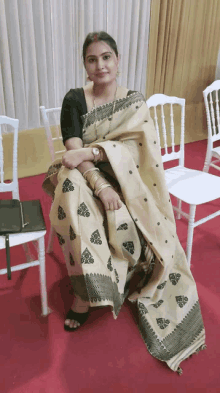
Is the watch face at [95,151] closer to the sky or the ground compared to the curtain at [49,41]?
closer to the ground

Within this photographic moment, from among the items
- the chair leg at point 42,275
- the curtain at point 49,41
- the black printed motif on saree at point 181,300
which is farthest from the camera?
the curtain at point 49,41

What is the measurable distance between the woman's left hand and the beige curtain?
2182 mm

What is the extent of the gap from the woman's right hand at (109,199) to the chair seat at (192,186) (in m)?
0.46

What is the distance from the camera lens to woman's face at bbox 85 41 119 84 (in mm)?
1234

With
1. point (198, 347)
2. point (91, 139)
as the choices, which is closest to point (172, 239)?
point (198, 347)

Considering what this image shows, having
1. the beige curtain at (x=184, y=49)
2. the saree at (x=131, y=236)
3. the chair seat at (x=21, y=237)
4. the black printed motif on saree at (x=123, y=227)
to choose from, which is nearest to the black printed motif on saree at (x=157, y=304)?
the saree at (x=131, y=236)

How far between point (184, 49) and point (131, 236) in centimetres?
262

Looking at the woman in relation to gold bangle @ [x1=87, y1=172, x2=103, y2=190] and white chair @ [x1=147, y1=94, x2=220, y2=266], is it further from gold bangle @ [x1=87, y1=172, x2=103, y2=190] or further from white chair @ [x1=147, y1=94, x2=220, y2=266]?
white chair @ [x1=147, y1=94, x2=220, y2=266]

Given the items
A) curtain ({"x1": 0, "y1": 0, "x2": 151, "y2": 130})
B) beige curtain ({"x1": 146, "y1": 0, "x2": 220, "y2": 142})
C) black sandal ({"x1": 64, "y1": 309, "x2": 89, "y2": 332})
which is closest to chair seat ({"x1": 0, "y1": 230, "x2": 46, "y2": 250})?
black sandal ({"x1": 64, "y1": 309, "x2": 89, "y2": 332})

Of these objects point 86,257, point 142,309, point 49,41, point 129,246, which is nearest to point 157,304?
point 142,309

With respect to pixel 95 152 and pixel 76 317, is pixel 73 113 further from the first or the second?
pixel 76 317

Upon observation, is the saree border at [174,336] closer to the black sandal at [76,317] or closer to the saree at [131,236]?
the saree at [131,236]

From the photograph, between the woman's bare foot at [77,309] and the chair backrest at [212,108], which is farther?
the chair backrest at [212,108]

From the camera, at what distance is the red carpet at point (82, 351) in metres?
1.15
